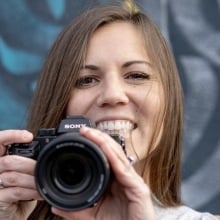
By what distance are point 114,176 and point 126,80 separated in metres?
0.27

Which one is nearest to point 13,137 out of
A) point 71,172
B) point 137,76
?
point 71,172

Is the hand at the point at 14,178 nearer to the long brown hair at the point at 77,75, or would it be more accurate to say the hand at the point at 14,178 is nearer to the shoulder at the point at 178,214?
the long brown hair at the point at 77,75

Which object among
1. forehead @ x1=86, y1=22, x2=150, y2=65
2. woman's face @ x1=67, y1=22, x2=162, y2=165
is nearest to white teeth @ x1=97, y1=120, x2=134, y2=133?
woman's face @ x1=67, y1=22, x2=162, y2=165

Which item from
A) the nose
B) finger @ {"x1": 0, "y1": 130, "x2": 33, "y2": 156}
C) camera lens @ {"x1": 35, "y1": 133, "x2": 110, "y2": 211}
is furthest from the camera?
the nose

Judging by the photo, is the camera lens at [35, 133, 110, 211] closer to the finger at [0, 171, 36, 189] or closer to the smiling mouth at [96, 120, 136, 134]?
the finger at [0, 171, 36, 189]

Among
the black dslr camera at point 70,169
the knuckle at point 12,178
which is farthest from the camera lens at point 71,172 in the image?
the knuckle at point 12,178

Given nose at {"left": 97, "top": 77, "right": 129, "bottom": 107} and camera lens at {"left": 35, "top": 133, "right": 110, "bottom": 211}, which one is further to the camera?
nose at {"left": 97, "top": 77, "right": 129, "bottom": 107}

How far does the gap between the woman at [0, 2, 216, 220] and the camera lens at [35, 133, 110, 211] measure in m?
0.07

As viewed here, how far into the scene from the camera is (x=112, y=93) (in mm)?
1459

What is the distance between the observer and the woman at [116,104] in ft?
4.50

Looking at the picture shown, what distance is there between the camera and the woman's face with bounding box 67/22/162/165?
1.47 metres

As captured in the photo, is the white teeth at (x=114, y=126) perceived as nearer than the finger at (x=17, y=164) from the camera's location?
No

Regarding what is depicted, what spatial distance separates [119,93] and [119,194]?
216 mm

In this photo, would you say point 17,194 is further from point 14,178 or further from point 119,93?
point 119,93
